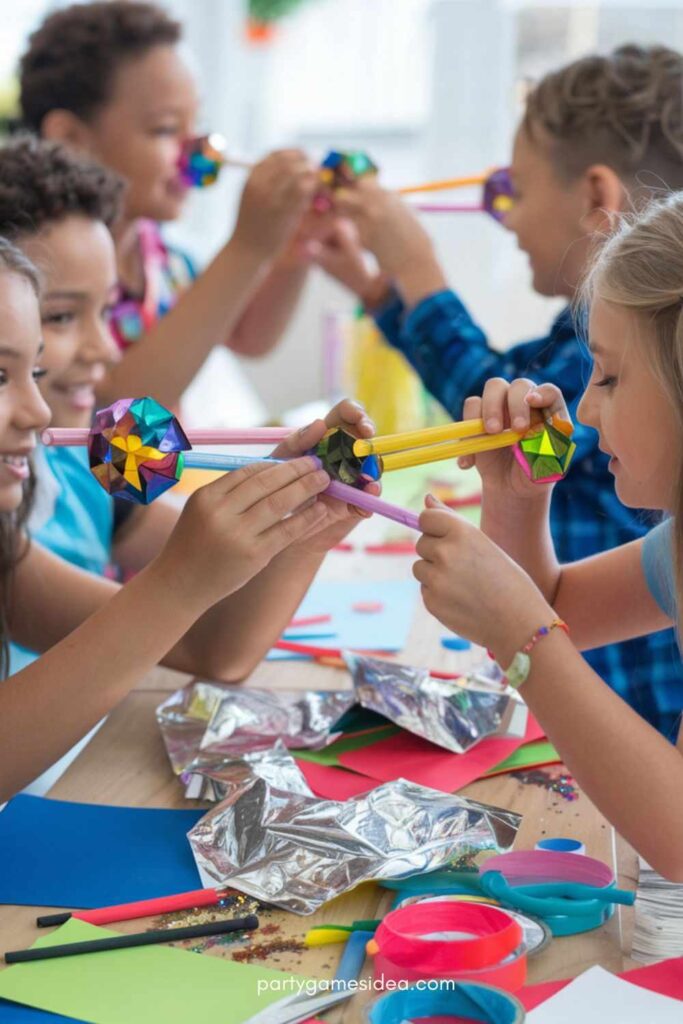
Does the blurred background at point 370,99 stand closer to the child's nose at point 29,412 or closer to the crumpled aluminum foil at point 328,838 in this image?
the child's nose at point 29,412

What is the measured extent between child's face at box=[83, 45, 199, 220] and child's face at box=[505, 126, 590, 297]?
0.58 metres

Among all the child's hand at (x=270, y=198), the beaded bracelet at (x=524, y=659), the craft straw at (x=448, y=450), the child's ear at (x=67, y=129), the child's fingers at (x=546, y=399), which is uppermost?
the child's ear at (x=67, y=129)

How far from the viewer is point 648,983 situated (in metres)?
0.62

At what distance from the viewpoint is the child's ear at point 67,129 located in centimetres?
179

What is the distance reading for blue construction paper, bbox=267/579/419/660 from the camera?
3.78ft

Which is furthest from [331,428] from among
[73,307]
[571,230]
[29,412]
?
[571,230]

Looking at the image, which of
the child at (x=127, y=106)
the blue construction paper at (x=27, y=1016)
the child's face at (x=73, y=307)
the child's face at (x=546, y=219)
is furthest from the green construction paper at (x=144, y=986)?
the child at (x=127, y=106)

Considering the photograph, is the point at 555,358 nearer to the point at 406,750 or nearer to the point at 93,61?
the point at 406,750

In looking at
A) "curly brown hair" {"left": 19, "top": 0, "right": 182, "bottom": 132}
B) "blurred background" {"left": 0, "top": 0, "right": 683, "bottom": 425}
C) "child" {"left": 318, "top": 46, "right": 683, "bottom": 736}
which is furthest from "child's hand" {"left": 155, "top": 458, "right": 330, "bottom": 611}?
"blurred background" {"left": 0, "top": 0, "right": 683, "bottom": 425}

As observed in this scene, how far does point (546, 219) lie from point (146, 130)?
0.67 metres

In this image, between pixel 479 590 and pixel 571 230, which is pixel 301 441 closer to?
pixel 479 590

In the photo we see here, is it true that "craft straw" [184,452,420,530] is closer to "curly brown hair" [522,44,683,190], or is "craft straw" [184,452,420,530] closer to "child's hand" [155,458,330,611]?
"child's hand" [155,458,330,611]

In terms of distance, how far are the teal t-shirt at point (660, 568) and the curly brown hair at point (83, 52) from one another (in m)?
1.19

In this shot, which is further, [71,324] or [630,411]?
[71,324]
